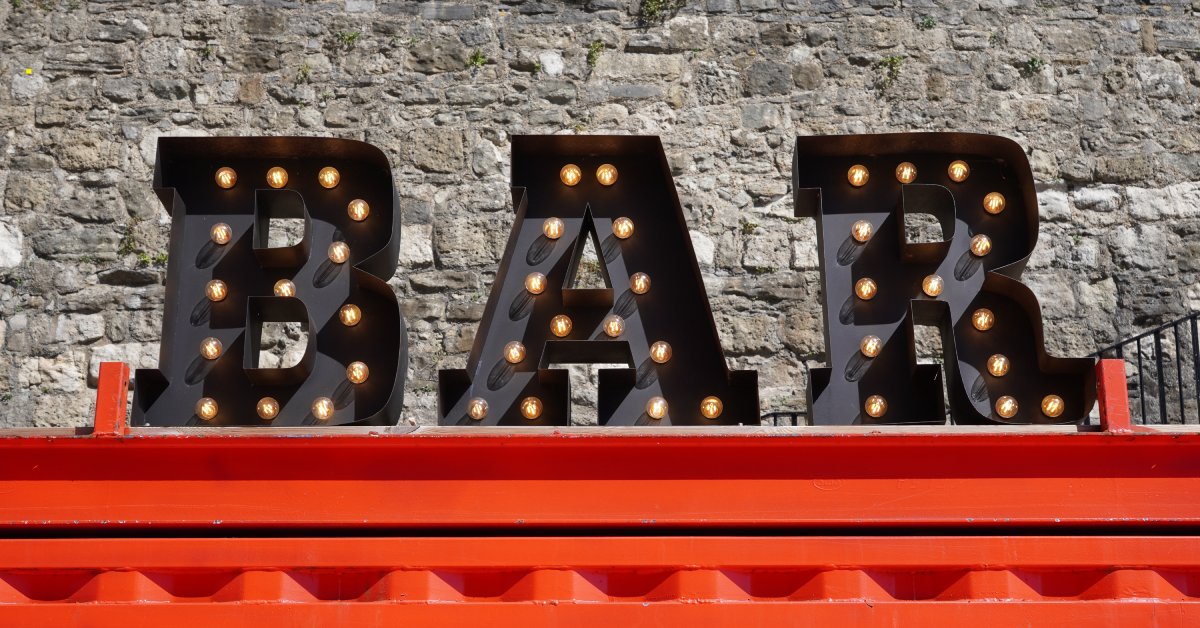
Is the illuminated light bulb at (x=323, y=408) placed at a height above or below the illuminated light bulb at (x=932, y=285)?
below

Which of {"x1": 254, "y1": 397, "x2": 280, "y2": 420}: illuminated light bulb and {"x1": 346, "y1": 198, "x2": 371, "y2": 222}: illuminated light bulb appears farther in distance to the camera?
{"x1": 346, "y1": 198, "x2": 371, "y2": 222}: illuminated light bulb

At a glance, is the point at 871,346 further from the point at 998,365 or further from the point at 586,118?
the point at 586,118

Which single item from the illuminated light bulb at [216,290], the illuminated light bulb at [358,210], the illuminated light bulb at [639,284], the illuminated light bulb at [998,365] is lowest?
the illuminated light bulb at [998,365]

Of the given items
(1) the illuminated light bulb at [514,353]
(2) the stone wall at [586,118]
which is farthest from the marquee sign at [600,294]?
(2) the stone wall at [586,118]

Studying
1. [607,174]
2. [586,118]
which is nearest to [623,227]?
[607,174]

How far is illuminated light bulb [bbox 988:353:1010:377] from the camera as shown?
2.98 m

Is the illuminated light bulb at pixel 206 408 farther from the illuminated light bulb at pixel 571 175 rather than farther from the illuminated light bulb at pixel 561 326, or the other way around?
the illuminated light bulb at pixel 571 175

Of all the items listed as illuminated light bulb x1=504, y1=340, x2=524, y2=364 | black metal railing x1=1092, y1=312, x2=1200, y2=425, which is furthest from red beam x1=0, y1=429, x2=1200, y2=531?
black metal railing x1=1092, y1=312, x2=1200, y2=425

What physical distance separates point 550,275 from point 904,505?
1.16 m

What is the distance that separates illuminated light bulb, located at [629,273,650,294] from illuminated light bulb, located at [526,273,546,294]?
243 mm

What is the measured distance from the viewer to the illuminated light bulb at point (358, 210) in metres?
3.17

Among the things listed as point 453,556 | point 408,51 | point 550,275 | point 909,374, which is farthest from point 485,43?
point 453,556

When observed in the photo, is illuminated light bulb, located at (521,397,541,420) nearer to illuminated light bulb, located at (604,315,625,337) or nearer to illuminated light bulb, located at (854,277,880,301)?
illuminated light bulb, located at (604,315,625,337)

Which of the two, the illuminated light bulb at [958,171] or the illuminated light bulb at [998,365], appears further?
the illuminated light bulb at [958,171]
